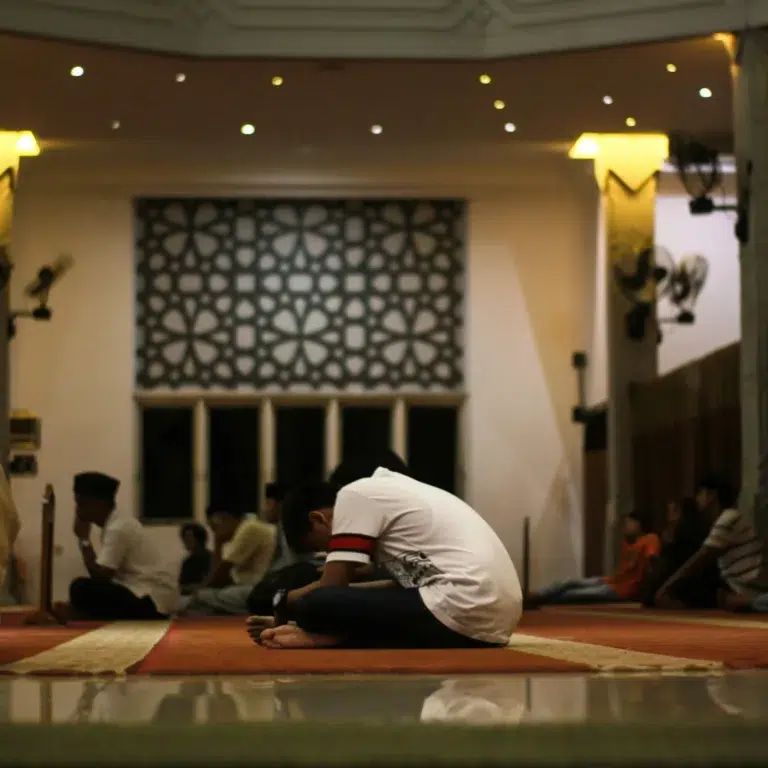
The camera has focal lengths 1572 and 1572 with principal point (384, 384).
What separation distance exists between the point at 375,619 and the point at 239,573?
703 cm

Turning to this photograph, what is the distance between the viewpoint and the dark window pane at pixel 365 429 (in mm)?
18953

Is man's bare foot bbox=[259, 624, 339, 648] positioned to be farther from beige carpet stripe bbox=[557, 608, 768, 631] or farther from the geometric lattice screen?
the geometric lattice screen

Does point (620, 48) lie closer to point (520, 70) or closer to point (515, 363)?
point (520, 70)

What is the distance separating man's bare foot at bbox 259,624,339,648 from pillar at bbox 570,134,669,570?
10.6 m

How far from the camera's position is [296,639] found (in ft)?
18.9

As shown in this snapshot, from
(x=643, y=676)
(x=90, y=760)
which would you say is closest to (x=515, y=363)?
(x=643, y=676)

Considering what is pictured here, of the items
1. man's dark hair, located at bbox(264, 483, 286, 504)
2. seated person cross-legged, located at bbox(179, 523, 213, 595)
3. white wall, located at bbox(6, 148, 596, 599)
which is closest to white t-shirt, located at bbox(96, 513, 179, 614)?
man's dark hair, located at bbox(264, 483, 286, 504)

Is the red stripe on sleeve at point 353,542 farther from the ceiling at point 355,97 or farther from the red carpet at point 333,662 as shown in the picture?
the ceiling at point 355,97

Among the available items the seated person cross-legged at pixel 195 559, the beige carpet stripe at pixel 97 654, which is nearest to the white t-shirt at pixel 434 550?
the beige carpet stripe at pixel 97 654

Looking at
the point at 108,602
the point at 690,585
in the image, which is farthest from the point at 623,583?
the point at 108,602

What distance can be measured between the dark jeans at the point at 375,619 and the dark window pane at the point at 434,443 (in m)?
13.2

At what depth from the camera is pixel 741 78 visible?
40.8ft

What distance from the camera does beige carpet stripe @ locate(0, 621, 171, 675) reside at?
15.9 ft

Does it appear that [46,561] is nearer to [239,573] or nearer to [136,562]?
[136,562]
